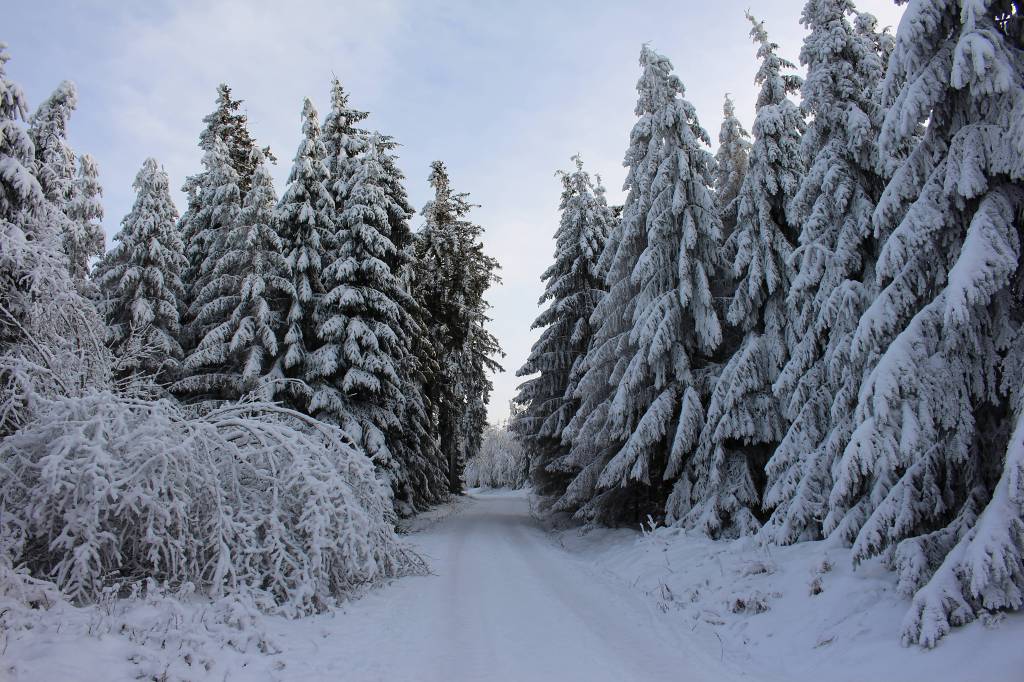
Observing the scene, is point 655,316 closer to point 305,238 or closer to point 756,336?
point 756,336

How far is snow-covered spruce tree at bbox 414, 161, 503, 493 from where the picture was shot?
29.5 metres

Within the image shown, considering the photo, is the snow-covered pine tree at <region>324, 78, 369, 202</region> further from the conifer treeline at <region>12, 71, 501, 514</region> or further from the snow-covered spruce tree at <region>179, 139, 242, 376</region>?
the snow-covered spruce tree at <region>179, 139, 242, 376</region>

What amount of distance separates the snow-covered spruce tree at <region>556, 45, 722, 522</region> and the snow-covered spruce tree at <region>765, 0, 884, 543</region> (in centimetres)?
274

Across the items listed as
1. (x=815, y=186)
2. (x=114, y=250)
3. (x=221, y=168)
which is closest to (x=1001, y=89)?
(x=815, y=186)

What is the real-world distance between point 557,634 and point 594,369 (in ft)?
35.2

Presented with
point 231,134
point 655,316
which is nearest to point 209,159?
point 231,134

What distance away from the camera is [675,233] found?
53.4ft

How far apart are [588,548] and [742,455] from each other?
5.63 metres

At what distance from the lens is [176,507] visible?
7.45 metres

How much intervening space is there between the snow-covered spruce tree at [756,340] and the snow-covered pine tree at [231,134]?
18.2 m

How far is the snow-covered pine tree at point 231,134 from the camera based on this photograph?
23.3m

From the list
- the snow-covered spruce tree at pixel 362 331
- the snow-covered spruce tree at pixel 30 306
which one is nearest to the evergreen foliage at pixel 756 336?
the snow-covered spruce tree at pixel 362 331

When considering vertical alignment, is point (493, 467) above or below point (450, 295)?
below

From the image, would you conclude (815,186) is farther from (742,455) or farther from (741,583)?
(741,583)
